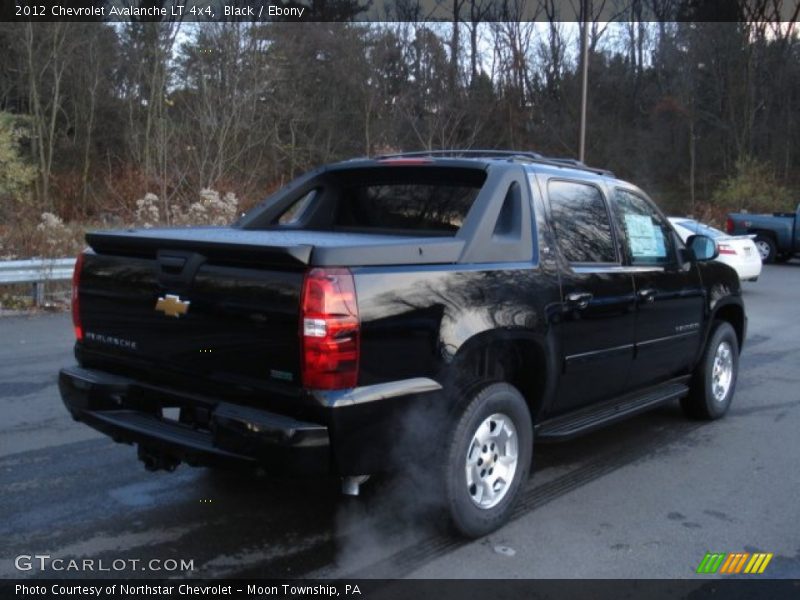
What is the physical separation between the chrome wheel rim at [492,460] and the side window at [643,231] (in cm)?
172

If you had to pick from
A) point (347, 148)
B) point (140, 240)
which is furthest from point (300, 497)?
point (347, 148)

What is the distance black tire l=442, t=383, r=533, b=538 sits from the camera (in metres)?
3.77

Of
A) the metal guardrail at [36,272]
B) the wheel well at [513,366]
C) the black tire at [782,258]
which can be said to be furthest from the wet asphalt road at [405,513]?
the black tire at [782,258]

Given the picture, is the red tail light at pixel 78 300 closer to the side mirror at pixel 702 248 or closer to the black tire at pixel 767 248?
the side mirror at pixel 702 248

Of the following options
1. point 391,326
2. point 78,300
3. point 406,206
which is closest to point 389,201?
point 406,206

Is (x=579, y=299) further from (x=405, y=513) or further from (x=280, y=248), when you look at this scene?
(x=280, y=248)

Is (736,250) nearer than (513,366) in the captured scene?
No

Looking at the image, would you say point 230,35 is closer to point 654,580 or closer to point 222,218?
point 222,218

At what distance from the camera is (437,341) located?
3.69 meters

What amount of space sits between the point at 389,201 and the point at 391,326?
5.54 feet

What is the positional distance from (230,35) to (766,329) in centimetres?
1889

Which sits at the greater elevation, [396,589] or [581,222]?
[581,222]

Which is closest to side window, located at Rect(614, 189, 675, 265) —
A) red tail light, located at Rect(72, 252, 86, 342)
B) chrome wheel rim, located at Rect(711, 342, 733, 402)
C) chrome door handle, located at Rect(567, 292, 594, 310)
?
chrome door handle, located at Rect(567, 292, 594, 310)

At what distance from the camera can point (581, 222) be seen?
484cm
